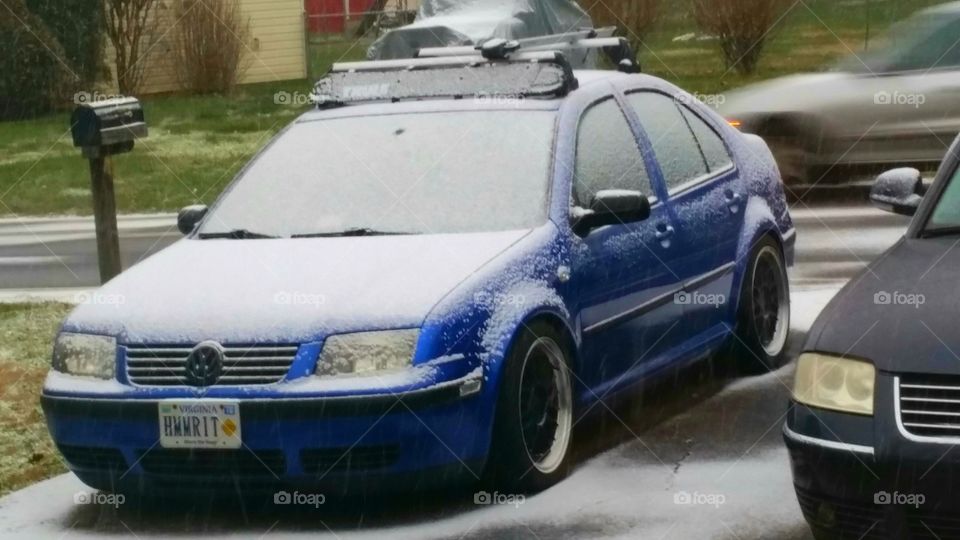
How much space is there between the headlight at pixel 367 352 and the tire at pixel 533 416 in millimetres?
419

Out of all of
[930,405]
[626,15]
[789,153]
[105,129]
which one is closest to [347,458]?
[930,405]

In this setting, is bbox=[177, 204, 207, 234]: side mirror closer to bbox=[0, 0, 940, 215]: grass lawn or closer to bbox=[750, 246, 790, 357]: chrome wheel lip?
bbox=[750, 246, 790, 357]: chrome wheel lip

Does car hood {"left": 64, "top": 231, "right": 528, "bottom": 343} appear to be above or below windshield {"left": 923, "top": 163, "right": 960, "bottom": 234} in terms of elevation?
below

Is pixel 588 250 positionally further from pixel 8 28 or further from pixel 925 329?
pixel 8 28

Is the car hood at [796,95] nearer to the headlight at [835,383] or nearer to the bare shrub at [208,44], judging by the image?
the headlight at [835,383]

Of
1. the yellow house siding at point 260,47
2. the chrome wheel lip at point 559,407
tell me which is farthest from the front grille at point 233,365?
the yellow house siding at point 260,47

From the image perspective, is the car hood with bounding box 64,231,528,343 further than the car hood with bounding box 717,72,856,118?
No

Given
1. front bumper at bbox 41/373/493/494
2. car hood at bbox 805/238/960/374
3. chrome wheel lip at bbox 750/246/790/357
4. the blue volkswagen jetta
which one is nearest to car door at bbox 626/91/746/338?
the blue volkswagen jetta

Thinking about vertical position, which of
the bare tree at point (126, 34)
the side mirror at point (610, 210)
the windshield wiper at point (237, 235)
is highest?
the side mirror at point (610, 210)

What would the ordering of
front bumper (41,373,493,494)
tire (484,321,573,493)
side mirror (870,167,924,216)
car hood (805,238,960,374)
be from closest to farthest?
car hood (805,238,960,374)
front bumper (41,373,493,494)
tire (484,321,573,493)
side mirror (870,167,924,216)

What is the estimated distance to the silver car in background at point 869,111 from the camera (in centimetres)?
1596

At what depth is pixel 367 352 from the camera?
6.64 metres

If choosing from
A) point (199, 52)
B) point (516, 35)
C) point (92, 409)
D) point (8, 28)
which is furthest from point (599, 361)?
point (199, 52)

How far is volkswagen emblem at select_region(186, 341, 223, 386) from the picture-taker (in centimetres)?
670
